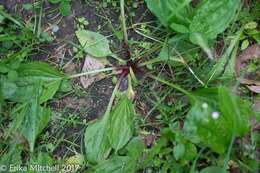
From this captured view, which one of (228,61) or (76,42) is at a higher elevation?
(76,42)

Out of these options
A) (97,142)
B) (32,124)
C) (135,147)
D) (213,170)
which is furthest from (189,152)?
(32,124)

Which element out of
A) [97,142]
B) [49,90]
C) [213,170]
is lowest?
[213,170]

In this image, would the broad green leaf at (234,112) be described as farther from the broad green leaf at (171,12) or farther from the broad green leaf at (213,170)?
the broad green leaf at (171,12)

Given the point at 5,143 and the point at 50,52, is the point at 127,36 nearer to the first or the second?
the point at 50,52

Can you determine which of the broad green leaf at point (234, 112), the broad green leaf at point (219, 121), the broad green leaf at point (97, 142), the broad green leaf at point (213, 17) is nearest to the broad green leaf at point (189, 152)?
the broad green leaf at point (219, 121)

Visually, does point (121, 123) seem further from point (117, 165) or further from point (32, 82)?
point (32, 82)

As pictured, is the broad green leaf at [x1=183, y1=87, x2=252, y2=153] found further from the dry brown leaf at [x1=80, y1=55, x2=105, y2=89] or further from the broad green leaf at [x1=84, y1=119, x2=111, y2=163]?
the dry brown leaf at [x1=80, y1=55, x2=105, y2=89]
